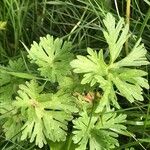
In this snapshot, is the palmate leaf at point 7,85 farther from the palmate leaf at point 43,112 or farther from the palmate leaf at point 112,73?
the palmate leaf at point 112,73

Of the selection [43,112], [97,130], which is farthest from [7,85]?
[97,130]

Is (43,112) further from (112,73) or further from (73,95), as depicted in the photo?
(112,73)

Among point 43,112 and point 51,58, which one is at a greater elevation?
point 51,58

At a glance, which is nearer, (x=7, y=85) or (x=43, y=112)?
(x=43, y=112)

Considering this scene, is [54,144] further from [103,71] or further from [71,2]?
[71,2]

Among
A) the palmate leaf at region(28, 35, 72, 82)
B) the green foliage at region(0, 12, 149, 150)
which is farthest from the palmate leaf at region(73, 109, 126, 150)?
the palmate leaf at region(28, 35, 72, 82)

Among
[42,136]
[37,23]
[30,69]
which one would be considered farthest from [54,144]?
[37,23]
